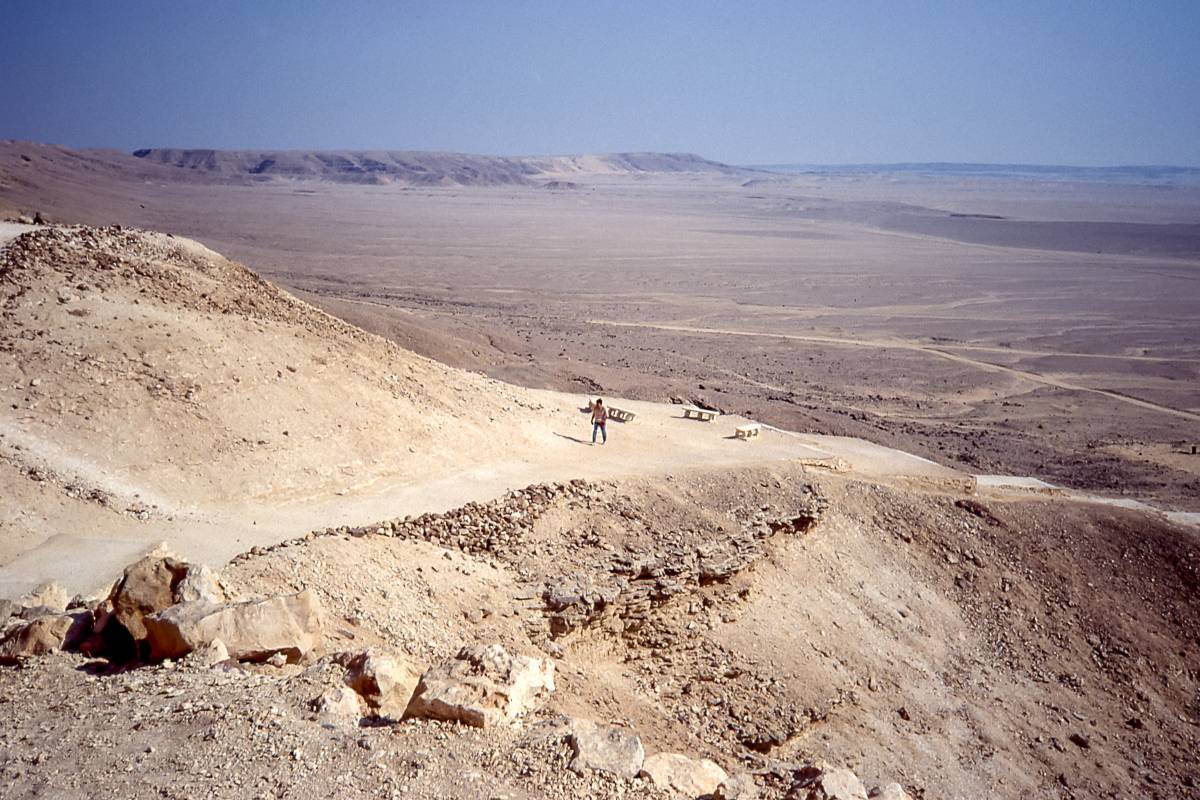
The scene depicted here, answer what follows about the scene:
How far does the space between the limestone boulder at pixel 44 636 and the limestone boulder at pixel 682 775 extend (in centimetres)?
515

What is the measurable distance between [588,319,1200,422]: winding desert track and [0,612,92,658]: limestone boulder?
105 ft

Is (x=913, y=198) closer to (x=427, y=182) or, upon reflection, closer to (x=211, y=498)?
(x=427, y=182)

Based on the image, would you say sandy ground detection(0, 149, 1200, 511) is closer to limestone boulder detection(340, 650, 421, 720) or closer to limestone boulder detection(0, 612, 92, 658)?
limestone boulder detection(0, 612, 92, 658)

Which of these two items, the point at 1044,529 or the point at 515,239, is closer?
the point at 1044,529

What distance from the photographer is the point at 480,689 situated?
6.67m

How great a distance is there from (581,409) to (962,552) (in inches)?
331

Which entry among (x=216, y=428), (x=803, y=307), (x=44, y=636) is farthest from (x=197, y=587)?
(x=803, y=307)

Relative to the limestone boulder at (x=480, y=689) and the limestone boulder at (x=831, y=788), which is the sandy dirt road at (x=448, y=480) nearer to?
the limestone boulder at (x=480, y=689)

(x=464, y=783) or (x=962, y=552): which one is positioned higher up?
(x=464, y=783)

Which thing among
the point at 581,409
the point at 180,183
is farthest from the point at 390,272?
the point at 180,183

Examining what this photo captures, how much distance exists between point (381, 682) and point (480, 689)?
2.93 ft

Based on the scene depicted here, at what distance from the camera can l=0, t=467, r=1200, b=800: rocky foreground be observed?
607cm

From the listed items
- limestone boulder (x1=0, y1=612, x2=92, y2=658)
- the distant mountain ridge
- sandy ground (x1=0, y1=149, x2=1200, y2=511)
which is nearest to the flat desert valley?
limestone boulder (x1=0, y1=612, x2=92, y2=658)

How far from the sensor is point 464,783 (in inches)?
229
